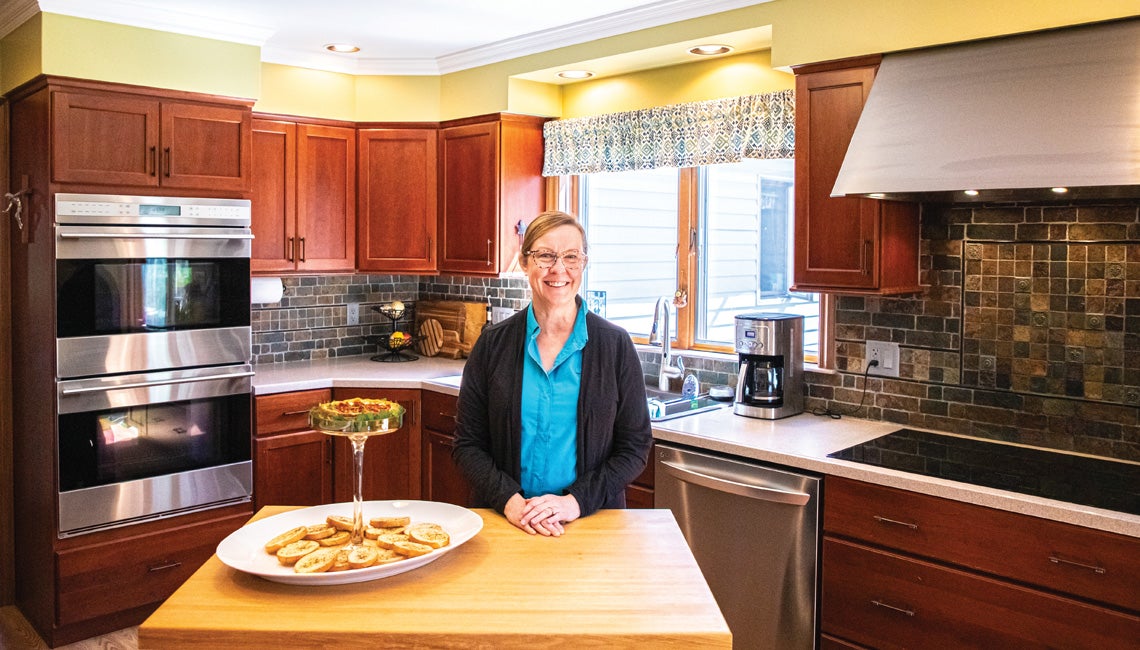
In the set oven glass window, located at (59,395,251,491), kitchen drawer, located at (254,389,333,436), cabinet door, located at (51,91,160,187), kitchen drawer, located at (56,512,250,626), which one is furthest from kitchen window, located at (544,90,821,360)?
kitchen drawer, located at (56,512,250,626)

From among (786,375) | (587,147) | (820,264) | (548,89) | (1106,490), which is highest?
(548,89)

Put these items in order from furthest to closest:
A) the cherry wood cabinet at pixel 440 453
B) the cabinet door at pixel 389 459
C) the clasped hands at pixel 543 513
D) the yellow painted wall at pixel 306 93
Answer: the yellow painted wall at pixel 306 93 < the cabinet door at pixel 389 459 < the cherry wood cabinet at pixel 440 453 < the clasped hands at pixel 543 513

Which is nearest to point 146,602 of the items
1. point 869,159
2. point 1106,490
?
point 869,159

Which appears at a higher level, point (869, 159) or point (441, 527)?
point (869, 159)

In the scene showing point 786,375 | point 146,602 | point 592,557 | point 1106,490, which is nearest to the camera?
point 592,557

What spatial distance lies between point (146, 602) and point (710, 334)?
104 inches

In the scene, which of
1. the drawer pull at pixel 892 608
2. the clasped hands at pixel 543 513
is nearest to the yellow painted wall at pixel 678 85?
the drawer pull at pixel 892 608

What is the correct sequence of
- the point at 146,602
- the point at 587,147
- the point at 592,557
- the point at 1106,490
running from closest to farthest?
the point at 592,557 → the point at 1106,490 → the point at 146,602 → the point at 587,147

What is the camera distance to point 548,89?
14.7 feet

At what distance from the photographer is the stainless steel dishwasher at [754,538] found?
282cm

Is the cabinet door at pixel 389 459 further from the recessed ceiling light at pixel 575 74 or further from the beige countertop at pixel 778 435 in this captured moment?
the recessed ceiling light at pixel 575 74

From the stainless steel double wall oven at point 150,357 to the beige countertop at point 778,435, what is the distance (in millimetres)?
291

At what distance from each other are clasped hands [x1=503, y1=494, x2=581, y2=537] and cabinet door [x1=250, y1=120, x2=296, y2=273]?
2.73m

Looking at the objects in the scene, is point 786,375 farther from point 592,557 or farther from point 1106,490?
point 592,557
